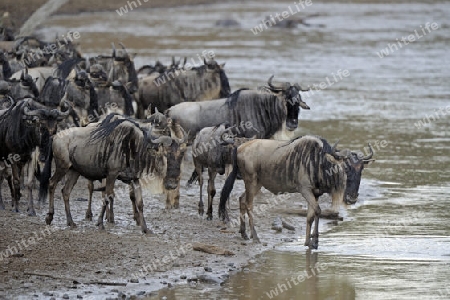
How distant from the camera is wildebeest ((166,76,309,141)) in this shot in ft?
48.3

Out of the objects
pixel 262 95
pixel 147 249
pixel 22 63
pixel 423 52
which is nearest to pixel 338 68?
pixel 423 52

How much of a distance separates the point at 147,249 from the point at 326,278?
1.93 m

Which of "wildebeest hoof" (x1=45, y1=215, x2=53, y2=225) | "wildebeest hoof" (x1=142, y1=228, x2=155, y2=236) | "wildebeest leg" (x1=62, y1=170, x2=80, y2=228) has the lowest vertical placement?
"wildebeest hoof" (x1=142, y1=228, x2=155, y2=236)

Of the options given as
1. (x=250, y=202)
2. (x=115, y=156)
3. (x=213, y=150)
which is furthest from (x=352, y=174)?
(x=115, y=156)

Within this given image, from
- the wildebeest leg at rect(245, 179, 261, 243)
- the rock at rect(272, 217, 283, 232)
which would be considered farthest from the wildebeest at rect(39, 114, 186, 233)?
the rock at rect(272, 217, 283, 232)

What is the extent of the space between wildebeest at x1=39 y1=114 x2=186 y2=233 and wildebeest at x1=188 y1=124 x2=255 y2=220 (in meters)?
1.13

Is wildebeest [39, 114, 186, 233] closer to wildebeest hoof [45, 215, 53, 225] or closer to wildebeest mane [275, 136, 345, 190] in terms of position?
wildebeest hoof [45, 215, 53, 225]

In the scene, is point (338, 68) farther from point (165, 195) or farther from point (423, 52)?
point (165, 195)

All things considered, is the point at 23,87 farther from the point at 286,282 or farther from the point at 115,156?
the point at 286,282

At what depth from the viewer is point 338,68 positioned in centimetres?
3094

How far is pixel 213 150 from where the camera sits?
1259cm

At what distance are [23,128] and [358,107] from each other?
498 inches

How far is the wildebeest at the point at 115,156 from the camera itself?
1130 cm

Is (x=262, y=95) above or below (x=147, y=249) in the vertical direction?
above
